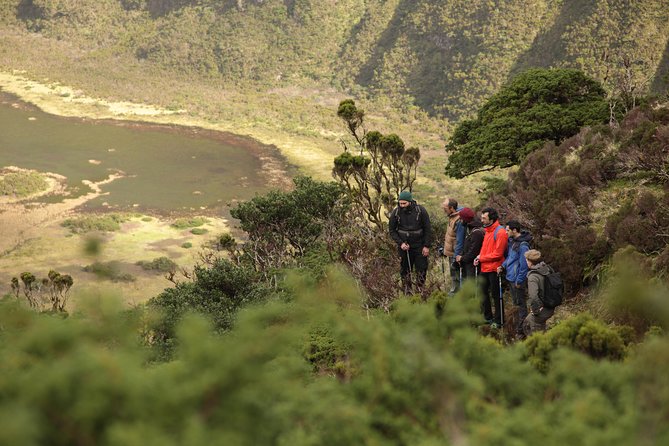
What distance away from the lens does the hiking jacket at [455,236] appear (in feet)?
29.8

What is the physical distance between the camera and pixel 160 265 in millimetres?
29062

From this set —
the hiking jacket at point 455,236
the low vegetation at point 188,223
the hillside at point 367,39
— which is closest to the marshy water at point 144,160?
the low vegetation at point 188,223

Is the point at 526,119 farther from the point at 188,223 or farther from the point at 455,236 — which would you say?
the point at 188,223

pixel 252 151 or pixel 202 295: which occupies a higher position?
pixel 202 295

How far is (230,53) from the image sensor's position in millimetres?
83438

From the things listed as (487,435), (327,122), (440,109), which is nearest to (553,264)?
(487,435)

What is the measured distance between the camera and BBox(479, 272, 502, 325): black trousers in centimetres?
850

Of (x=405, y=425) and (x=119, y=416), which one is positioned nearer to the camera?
(x=119, y=416)

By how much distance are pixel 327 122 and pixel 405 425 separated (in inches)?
2305

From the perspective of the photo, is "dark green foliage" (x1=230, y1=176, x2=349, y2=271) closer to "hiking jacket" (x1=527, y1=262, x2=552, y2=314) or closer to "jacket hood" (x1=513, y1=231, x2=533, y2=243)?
"jacket hood" (x1=513, y1=231, x2=533, y2=243)

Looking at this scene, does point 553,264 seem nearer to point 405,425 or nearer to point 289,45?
point 405,425

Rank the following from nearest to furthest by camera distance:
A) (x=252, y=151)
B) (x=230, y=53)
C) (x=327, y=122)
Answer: (x=252, y=151) → (x=327, y=122) → (x=230, y=53)

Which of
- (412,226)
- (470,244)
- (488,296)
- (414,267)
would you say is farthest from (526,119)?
(488,296)

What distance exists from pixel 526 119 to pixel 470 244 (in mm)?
12641
